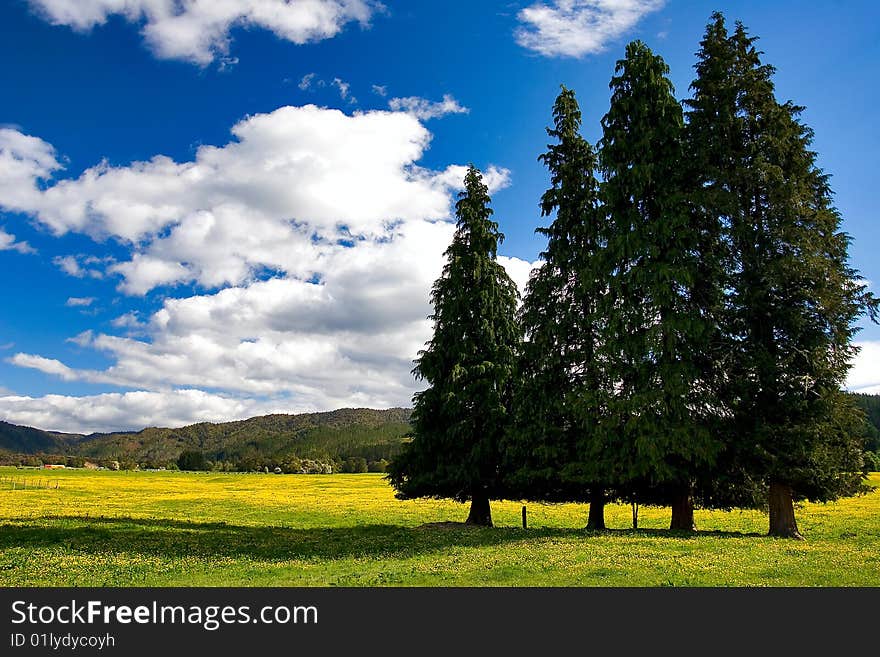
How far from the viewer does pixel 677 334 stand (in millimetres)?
22359

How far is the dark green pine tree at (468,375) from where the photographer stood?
27422 mm

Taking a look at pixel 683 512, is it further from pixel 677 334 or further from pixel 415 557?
pixel 415 557

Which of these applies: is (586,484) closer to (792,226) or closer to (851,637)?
(792,226)

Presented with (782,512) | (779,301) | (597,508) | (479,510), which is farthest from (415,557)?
(779,301)

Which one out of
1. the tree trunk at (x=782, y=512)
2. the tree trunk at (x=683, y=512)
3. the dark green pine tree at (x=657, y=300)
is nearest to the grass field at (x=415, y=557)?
the tree trunk at (x=782, y=512)

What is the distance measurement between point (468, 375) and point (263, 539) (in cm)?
1144

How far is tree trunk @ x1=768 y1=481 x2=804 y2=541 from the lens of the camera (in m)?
21.4

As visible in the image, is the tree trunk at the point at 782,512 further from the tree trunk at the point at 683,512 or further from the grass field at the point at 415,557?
the tree trunk at the point at 683,512

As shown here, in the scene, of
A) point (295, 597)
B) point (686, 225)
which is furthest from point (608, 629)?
point (686, 225)

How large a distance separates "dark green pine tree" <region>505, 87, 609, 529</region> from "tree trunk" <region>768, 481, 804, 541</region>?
6059mm

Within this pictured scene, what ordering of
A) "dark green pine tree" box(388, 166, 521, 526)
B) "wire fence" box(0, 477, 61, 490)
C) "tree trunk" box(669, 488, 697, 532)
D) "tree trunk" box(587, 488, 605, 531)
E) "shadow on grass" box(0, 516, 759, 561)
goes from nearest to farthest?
"shadow on grass" box(0, 516, 759, 561) < "tree trunk" box(669, 488, 697, 532) < "tree trunk" box(587, 488, 605, 531) < "dark green pine tree" box(388, 166, 521, 526) < "wire fence" box(0, 477, 61, 490)

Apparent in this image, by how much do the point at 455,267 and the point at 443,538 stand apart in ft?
45.2

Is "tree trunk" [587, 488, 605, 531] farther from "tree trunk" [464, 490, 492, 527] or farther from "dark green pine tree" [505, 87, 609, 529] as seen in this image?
"tree trunk" [464, 490, 492, 527]

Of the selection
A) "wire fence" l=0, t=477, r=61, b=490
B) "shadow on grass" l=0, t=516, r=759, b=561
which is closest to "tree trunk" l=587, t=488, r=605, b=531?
"shadow on grass" l=0, t=516, r=759, b=561
